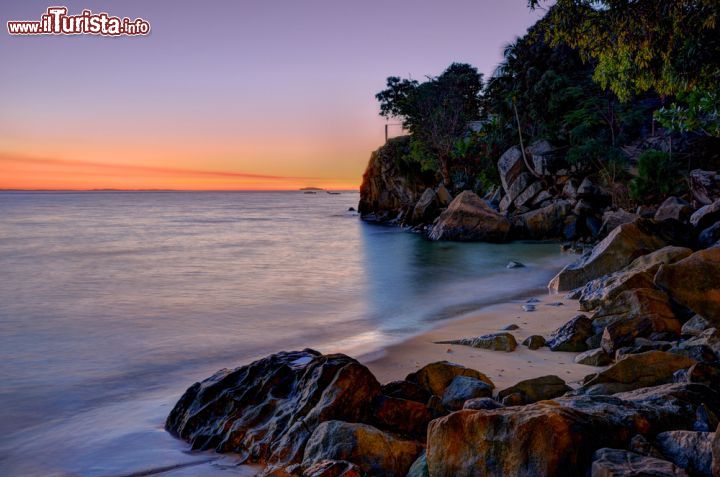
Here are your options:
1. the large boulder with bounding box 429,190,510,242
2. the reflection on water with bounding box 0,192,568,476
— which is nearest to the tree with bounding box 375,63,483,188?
the large boulder with bounding box 429,190,510,242

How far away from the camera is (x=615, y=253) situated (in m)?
11.5

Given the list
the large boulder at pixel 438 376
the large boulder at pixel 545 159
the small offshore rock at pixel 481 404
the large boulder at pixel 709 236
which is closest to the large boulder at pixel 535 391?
the large boulder at pixel 438 376

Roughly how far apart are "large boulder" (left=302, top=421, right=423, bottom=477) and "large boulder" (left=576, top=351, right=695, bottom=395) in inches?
72.2

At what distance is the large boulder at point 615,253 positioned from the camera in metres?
11.4

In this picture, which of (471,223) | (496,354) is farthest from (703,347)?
(471,223)

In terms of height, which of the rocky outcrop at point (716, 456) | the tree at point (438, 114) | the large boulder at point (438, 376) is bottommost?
the large boulder at point (438, 376)

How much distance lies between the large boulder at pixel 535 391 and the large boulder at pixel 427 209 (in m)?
30.8

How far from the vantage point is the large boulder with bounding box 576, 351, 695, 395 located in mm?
5082

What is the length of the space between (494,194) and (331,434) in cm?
3315

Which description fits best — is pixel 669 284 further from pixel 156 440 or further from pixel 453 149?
pixel 453 149

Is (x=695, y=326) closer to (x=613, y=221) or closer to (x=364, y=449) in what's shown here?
(x=364, y=449)

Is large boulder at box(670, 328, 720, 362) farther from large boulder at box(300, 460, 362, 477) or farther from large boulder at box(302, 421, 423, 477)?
large boulder at box(300, 460, 362, 477)

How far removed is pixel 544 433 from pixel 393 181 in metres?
44.8

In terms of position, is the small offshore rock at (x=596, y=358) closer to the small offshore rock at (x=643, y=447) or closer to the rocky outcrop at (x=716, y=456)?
the small offshore rock at (x=643, y=447)
